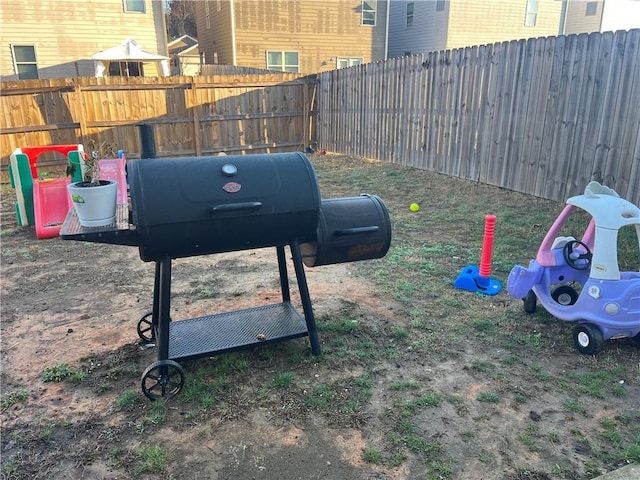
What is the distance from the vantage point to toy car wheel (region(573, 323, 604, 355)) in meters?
3.27

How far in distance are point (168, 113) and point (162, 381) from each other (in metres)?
9.22

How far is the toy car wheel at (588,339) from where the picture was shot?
327cm

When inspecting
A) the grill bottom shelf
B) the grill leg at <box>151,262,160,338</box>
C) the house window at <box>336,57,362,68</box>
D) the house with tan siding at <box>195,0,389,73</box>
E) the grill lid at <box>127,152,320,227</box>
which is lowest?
the grill bottom shelf

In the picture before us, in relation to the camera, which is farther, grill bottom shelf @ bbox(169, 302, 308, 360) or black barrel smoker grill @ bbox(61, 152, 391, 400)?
grill bottom shelf @ bbox(169, 302, 308, 360)

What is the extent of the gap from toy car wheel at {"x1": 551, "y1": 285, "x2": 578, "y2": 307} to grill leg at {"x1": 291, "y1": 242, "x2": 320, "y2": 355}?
2104 millimetres

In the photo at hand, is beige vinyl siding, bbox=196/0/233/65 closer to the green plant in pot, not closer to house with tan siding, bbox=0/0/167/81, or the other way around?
house with tan siding, bbox=0/0/167/81

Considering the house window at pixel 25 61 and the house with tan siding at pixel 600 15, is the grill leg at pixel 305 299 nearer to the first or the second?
the house window at pixel 25 61

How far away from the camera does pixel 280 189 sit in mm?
2955

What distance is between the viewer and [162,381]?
296cm

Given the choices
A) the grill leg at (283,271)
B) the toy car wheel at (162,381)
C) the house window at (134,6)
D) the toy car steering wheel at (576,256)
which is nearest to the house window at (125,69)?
the house window at (134,6)

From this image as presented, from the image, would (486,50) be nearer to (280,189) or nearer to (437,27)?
(280,189)

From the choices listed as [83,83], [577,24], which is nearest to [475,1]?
[577,24]

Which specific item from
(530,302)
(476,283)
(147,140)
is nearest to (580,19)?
(476,283)

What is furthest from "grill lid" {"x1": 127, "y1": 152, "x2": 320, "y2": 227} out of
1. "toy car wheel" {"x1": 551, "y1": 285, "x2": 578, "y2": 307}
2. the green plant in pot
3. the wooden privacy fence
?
the wooden privacy fence
